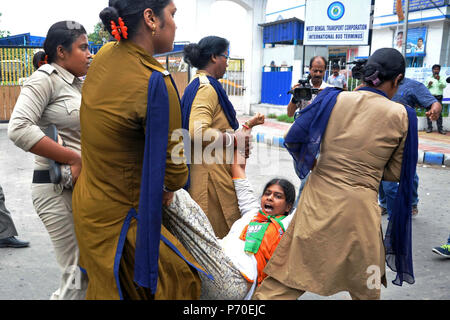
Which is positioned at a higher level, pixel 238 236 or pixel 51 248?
pixel 238 236

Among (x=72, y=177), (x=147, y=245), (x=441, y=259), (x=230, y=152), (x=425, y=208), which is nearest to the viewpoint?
(x=147, y=245)

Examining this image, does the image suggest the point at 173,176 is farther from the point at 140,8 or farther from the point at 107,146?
the point at 140,8

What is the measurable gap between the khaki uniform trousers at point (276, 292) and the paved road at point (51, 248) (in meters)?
0.90

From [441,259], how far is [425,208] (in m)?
1.57

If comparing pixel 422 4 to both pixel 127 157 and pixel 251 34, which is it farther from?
pixel 127 157

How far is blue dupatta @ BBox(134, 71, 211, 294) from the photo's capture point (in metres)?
1.51

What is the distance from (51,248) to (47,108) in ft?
7.34

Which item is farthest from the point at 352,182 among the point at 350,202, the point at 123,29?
the point at 123,29

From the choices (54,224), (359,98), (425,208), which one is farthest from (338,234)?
(425,208)

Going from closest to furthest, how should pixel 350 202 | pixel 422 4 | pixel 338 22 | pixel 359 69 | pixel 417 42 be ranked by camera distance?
pixel 350 202 → pixel 359 69 → pixel 338 22 → pixel 422 4 → pixel 417 42

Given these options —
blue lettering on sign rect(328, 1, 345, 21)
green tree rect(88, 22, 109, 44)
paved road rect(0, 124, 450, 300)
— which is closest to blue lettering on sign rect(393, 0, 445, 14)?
blue lettering on sign rect(328, 1, 345, 21)

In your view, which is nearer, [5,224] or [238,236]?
[238,236]

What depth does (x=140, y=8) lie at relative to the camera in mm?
1593

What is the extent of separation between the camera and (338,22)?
1260 cm
